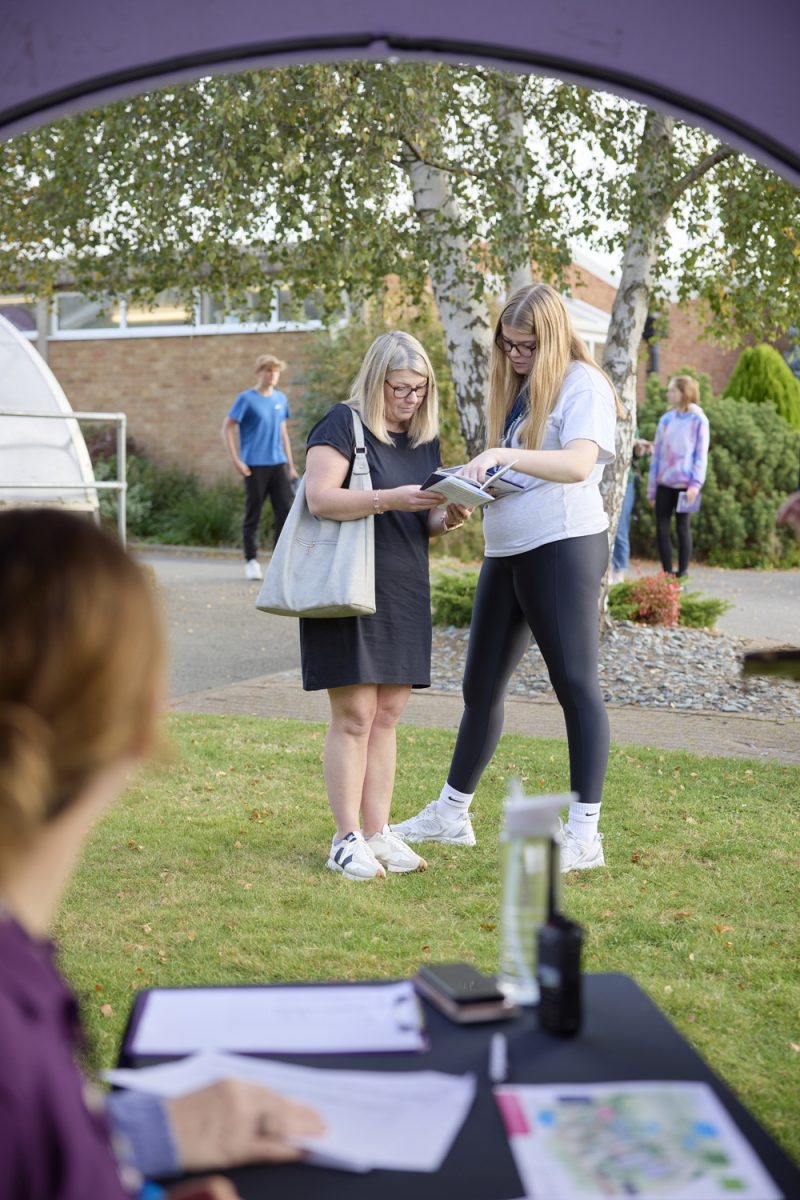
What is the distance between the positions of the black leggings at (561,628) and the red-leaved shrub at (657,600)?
5.88 metres

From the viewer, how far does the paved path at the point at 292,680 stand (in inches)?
309

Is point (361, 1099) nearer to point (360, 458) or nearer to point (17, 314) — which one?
point (360, 458)

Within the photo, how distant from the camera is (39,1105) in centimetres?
125

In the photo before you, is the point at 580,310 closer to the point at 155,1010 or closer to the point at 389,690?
the point at 389,690

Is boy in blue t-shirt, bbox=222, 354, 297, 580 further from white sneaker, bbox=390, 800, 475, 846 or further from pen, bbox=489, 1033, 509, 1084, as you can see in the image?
pen, bbox=489, 1033, 509, 1084

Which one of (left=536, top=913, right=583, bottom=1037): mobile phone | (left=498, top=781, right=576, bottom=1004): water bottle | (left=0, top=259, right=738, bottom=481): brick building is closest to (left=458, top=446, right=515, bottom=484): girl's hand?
(left=498, top=781, right=576, bottom=1004): water bottle

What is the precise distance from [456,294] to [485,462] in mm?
5539

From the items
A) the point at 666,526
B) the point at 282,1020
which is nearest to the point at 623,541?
the point at 666,526

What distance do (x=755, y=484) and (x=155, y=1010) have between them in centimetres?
1774

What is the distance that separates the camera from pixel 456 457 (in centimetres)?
1816

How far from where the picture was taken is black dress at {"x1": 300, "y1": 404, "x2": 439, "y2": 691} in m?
4.89

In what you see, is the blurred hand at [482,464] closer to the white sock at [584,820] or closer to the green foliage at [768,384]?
the white sock at [584,820]

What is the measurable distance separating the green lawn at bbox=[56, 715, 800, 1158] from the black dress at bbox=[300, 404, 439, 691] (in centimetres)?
77

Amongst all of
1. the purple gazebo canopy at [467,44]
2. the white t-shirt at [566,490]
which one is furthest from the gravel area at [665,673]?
the purple gazebo canopy at [467,44]
